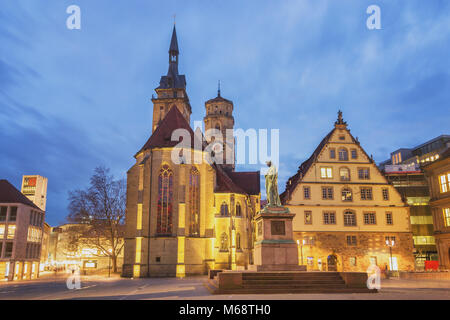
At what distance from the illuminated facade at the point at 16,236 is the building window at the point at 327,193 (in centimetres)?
3599

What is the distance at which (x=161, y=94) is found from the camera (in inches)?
2638

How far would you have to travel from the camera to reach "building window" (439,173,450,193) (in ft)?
114

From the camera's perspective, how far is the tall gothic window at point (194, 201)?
4203cm

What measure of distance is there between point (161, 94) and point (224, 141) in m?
15.1

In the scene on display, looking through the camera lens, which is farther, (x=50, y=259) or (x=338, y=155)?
(x=50, y=259)

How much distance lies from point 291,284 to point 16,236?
37260 millimetres

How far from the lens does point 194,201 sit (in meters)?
Result: 42.8

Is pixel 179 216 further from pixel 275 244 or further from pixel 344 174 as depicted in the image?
pixel 275 244

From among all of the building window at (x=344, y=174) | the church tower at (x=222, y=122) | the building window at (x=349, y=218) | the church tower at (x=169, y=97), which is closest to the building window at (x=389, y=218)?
the building window at (x=349, y=218)

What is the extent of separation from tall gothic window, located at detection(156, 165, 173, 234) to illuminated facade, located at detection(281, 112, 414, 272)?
13436 millimetres

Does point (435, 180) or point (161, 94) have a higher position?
point (161, 94)

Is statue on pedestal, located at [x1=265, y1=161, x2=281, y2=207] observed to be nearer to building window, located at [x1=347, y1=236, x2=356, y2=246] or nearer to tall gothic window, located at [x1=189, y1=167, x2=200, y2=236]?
building window, located at [x1=347, y1=236, x2=356, y2=246]
